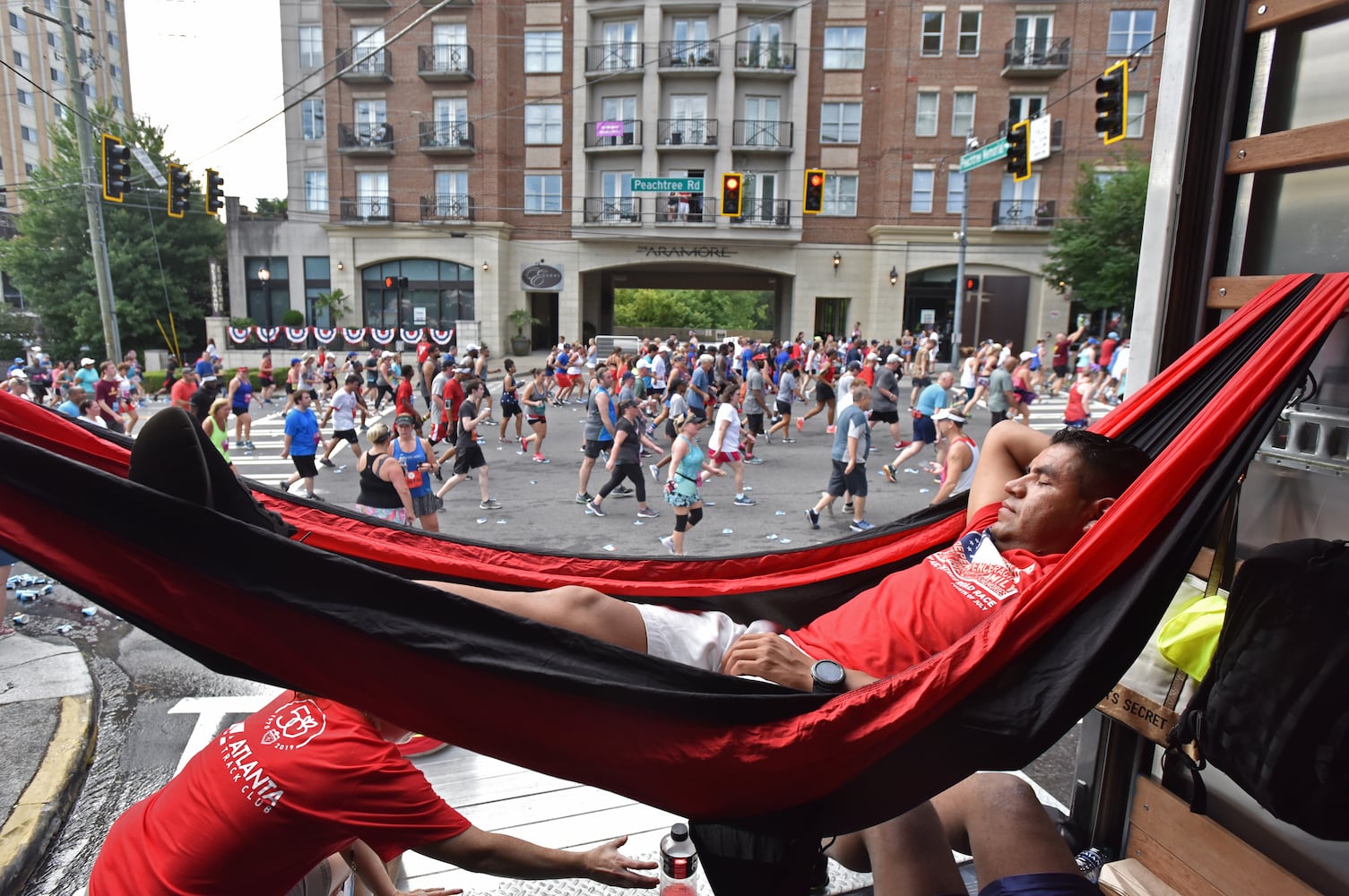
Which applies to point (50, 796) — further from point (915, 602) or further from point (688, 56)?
point (688, 56)

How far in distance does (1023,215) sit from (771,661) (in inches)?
1292

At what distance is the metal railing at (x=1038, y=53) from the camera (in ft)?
96.7

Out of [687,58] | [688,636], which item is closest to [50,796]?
[688,636]

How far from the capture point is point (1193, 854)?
2510mm

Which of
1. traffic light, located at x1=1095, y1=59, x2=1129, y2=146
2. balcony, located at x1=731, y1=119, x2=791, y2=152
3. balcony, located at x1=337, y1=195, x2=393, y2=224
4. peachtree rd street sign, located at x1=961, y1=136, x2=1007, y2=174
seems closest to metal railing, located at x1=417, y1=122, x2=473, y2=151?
balcony, located at x1=337, y1=195, x2=393, y2=224

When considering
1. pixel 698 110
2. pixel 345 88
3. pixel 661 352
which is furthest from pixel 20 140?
pixel 661 352

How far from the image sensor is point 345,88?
3328cm

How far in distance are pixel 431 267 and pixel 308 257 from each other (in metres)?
5.83

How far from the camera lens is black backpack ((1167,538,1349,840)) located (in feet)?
5.85

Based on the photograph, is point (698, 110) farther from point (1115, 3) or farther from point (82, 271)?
point (82, 271)

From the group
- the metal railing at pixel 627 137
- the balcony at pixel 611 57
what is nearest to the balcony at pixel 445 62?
the balcony at pixel 611 57

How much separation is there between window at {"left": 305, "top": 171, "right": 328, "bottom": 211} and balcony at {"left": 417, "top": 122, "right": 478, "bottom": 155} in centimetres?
477

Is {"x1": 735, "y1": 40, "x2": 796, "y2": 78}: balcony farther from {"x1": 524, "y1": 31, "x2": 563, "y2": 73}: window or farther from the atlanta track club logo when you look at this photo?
the atlanta track club logo

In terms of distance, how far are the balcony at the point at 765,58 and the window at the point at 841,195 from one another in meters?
4.35
